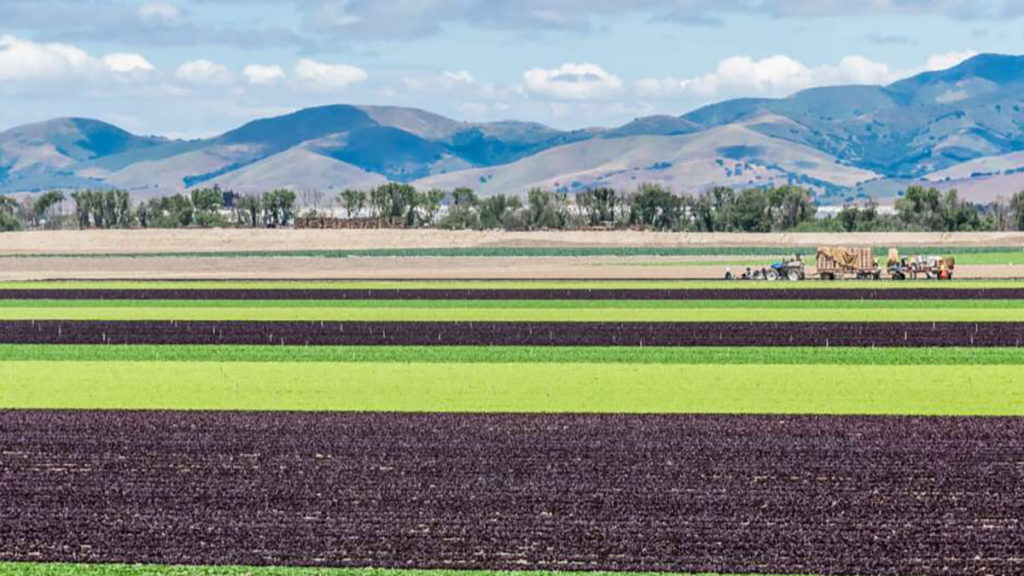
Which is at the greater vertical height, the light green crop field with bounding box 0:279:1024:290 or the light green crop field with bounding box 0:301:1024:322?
the light green crop field with bounding box 0:301:1024:322

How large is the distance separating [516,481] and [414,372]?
15373mm

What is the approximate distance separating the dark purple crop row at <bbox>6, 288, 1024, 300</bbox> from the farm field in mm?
13455

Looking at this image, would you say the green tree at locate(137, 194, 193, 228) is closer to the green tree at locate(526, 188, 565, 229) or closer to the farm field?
the green tree at locate(526, 188, 565, 229)

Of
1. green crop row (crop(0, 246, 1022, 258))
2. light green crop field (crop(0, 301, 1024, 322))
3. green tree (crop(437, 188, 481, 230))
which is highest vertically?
light green crop field (crop(0, 301, 1024, 322))

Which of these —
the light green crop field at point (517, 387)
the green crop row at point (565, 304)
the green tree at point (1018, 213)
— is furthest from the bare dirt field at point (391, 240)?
the light green crop field at point (517, 387)

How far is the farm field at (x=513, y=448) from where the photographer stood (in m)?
20.0

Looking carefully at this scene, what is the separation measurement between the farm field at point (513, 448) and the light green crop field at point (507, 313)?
2127 mm

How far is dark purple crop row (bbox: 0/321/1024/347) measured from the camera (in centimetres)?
4650

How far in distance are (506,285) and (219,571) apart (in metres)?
58.3

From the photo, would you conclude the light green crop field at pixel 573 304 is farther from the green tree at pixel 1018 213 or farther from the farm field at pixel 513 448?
the green tree at pixel 1018 213

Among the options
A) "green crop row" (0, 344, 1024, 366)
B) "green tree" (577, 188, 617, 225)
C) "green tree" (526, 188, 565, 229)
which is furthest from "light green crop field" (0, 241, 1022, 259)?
"green crop row" (0, 344, 1024, 366)

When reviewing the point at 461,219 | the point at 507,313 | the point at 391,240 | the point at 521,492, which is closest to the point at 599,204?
the point at 461,219

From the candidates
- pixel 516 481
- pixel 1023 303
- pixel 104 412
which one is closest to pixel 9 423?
pixel 104 412

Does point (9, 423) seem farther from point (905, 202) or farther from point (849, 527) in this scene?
point (905, 202)
